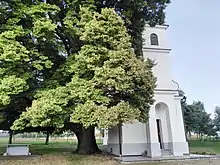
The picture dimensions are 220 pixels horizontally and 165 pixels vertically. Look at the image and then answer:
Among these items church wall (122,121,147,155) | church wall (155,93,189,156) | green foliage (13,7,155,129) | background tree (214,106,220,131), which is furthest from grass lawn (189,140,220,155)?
green foliage (13,7,155,129)

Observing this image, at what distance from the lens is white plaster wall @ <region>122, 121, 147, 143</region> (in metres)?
15.3

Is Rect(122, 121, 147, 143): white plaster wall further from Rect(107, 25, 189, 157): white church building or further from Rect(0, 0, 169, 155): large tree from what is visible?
Rect(0, 0, 169, 155): large tree

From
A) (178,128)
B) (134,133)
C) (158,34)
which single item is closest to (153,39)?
(158,34)

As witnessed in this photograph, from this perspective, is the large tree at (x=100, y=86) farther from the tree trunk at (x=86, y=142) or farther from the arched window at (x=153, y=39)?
the arched window at (x=153, y=39)

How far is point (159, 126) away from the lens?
16.2 m

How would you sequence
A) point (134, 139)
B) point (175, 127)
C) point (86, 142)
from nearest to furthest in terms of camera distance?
point (86, 142) < point (134, 139) < point (175, 127)

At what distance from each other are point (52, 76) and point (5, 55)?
3353 millimetres

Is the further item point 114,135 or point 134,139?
point 114,135

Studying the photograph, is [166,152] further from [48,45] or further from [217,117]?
[217,117]

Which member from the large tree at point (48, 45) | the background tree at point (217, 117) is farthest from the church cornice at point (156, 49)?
the background tree at point (217, 117)

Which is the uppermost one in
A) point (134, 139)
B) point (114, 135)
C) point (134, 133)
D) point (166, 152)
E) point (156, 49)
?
point (156, 49)

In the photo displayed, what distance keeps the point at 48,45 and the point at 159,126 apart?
9484mm

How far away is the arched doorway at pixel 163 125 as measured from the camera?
15734 millimetres

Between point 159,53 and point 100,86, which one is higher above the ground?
point 159,53
